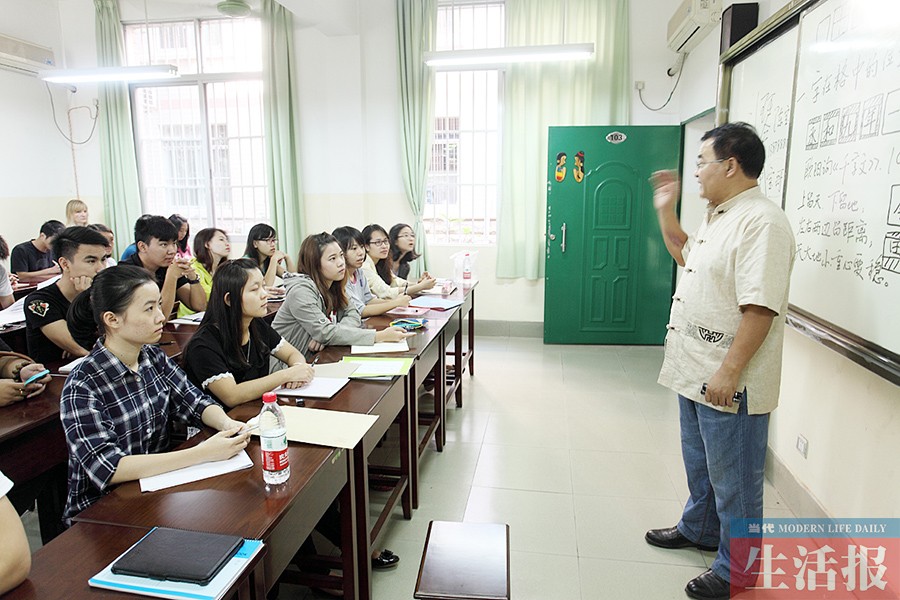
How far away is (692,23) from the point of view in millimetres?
3996

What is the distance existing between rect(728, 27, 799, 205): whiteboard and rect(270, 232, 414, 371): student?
76.2 inches

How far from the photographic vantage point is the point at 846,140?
197 cm

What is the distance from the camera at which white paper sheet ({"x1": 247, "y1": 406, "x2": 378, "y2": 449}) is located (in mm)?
1628

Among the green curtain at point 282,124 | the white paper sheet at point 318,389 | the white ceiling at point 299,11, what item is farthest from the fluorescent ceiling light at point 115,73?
the white paper sheet at point 318,389

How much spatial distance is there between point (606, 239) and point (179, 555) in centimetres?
478

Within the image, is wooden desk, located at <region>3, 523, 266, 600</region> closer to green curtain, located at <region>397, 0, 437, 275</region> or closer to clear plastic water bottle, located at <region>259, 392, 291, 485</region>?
clear plastic water bottle, located at <region>259, 392, 291, 485</region>

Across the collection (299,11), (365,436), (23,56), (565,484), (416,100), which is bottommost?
(565,484)

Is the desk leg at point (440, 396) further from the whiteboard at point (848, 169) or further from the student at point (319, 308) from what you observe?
the whiteboard at point (848, 169)

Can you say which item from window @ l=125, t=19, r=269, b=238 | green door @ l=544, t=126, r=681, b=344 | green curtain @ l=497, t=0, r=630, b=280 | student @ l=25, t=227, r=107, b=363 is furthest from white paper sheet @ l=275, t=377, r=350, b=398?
window @ l=125, t=19, r=269, b=238

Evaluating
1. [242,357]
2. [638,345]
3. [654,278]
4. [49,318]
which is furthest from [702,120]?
[49,318]

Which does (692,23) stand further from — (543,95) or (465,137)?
(465,137)

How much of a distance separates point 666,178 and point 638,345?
343 cm

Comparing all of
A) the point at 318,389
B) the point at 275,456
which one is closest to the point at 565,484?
the point at 318,389

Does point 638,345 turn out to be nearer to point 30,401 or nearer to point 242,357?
point 242,357
